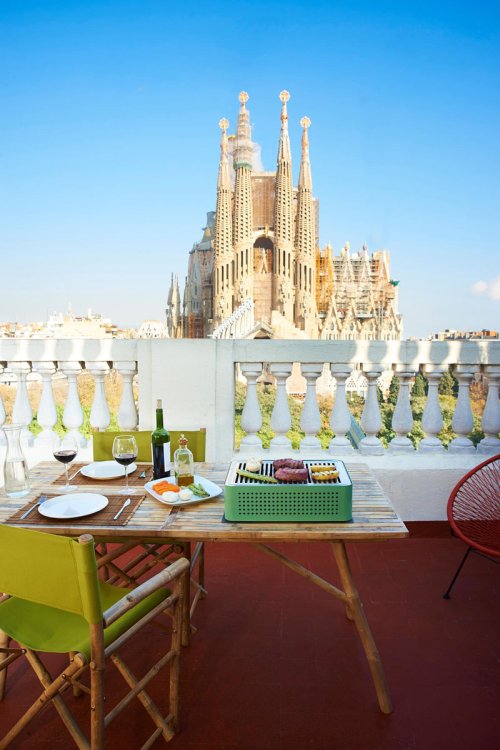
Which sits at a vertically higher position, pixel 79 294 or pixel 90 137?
pixel 90 137

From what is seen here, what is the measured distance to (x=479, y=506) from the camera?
112 inches

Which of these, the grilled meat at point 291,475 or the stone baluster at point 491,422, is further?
the stone baluster at point 491,422

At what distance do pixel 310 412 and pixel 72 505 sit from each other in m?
1.85

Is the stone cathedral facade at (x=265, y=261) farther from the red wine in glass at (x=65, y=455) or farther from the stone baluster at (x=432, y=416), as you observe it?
the red wine in glass at (x=65, y=455)

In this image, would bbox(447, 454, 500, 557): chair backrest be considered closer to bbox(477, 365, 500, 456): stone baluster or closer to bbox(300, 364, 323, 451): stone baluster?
bbox(477, 365, 500, 456): stone baluster

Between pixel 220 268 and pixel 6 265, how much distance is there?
100 feet

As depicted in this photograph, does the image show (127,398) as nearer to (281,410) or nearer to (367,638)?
(281,410)

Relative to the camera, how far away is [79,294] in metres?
72.2

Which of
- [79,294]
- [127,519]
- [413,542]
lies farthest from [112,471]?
[79,294]

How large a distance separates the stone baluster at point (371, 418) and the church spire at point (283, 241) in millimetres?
60010

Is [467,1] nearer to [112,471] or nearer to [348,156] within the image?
[348,156]

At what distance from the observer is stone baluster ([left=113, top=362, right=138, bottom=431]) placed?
3350 mm

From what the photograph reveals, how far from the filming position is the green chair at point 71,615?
1.30m

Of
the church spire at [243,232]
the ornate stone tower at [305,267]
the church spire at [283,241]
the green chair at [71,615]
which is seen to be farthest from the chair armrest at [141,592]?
the ornate stone tower at [305,267]
